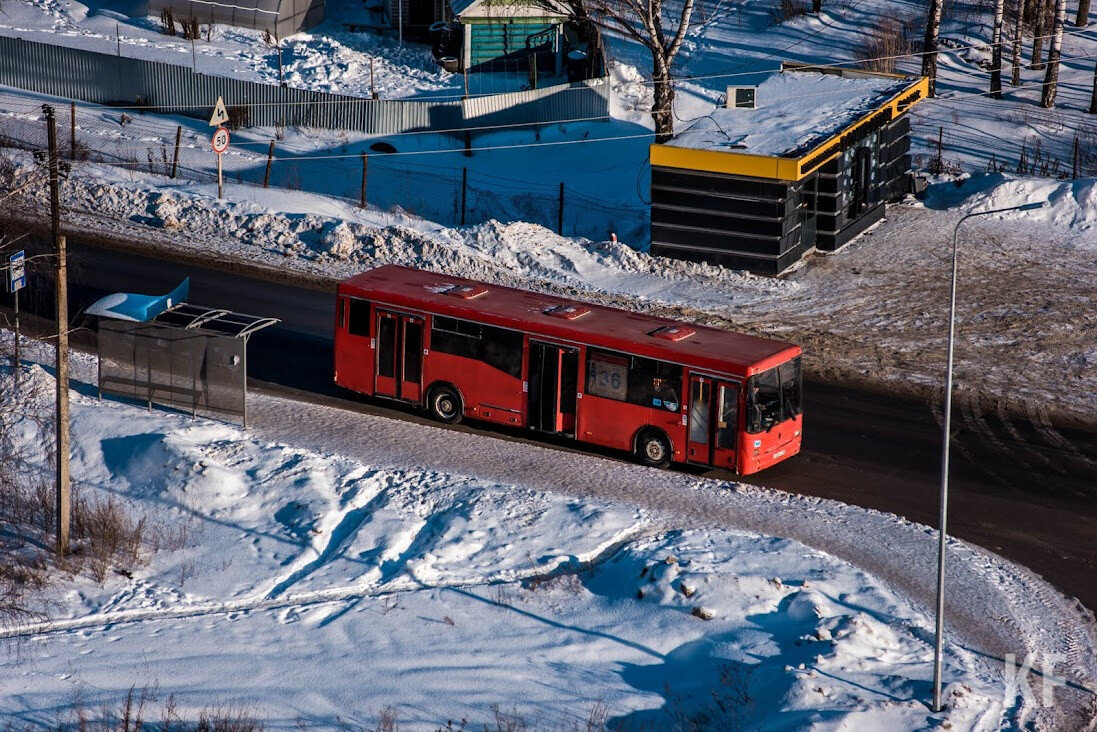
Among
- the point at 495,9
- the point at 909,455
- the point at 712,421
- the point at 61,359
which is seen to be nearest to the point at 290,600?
the point at 61,359

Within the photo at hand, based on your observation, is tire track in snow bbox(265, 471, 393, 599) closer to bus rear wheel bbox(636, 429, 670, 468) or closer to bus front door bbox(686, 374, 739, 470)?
bus rear wheel bbox(636, 429, 670, 468)

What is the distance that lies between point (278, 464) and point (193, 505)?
1605 millimetres

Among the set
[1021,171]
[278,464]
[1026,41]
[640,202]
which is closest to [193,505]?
[278,464]

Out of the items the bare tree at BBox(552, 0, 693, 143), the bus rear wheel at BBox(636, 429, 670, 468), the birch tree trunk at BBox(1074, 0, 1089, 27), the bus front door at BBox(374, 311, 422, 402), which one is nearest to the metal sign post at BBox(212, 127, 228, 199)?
Answer: the bare tree at BBox(552, 0, 693, 143)

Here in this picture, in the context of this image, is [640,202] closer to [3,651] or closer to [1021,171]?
[1021,171]

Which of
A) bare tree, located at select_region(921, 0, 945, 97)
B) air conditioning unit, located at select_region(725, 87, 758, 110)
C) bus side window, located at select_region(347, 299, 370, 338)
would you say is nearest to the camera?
bus side window, located at select_region(347, 299, 370, 338)

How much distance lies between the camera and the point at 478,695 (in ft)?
59.4

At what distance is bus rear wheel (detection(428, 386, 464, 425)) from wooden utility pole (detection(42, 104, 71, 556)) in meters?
6.86

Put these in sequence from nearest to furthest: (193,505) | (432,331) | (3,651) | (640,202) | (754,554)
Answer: (3,651)
(754,554)
(193,505)
(432,331)
(640,202)

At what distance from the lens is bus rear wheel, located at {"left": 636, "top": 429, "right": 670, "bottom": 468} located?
24109 mm

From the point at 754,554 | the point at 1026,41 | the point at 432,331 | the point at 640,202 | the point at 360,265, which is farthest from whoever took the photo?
the point at 1026,41

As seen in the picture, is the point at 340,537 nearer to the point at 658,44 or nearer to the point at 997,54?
the point at 658,44

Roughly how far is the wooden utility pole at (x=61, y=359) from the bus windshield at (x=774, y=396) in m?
10.6

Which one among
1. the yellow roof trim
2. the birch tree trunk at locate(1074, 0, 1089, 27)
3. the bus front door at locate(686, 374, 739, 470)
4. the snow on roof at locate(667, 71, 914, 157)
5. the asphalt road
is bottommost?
the asphalt road
